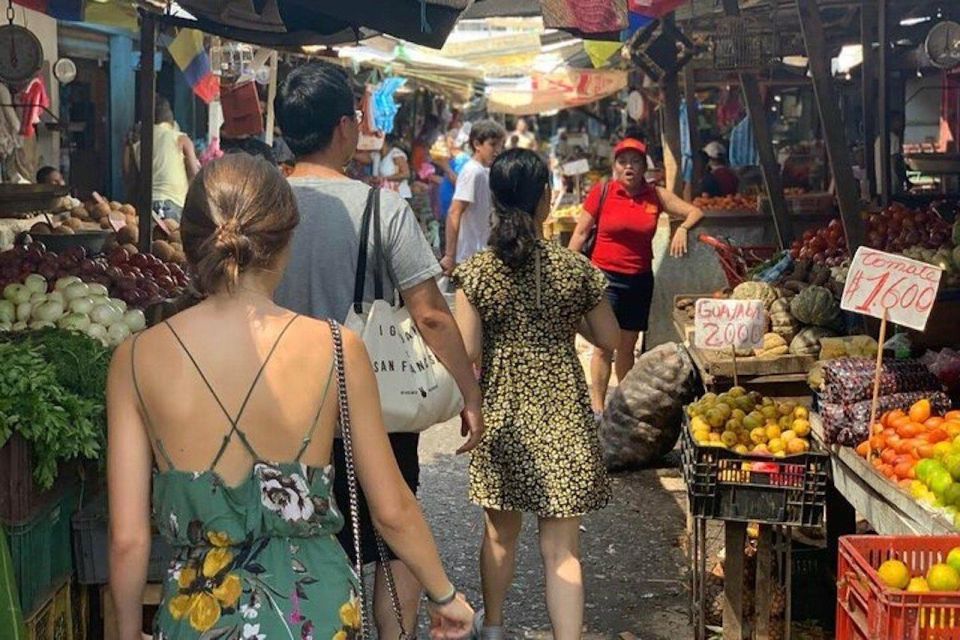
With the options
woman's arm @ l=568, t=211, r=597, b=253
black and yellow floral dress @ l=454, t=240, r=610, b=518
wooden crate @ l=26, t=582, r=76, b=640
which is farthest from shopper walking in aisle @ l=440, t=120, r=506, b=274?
wooden crate @ l=26, t=582, r=76, b=640

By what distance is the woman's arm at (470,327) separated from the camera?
5164 millimetres

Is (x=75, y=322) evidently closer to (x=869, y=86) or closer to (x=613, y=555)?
(x=613, y=555)

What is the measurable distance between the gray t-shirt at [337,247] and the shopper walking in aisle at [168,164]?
27.8ft

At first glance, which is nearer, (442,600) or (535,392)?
(442,600)

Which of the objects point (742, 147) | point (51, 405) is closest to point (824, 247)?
point (51, 405)

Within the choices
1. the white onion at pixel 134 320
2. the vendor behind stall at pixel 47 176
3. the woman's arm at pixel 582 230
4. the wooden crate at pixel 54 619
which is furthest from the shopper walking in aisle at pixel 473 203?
the wooden crate at pixel 54 619

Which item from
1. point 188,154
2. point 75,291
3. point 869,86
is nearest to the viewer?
point 75,291

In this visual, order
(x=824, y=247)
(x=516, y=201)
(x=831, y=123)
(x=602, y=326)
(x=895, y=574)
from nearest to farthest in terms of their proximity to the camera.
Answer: (x=895, y=574)
(x=516, y=201)
(x=602, y=326)
(x=831, y=123)
(x=824, y=247)

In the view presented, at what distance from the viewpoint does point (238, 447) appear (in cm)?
273

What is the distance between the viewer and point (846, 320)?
7684 mm

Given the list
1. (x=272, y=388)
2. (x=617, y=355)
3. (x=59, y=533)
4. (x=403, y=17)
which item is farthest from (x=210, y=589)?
(x=617, y=355)

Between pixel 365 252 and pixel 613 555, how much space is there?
10.7ft

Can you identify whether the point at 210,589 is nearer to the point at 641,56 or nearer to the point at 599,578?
the point at 599,578

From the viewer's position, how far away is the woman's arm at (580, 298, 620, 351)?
525 cm
